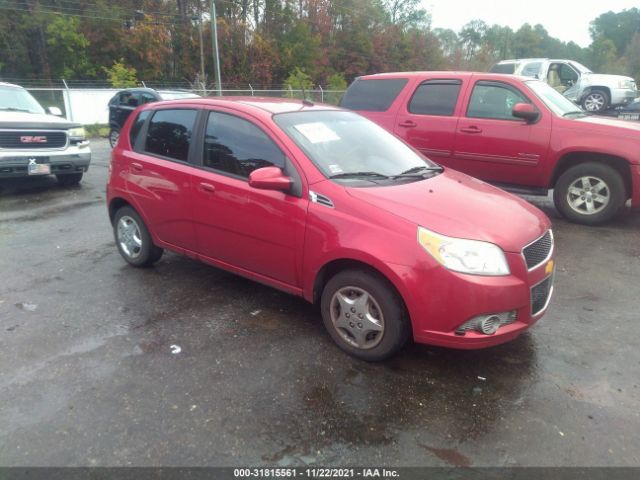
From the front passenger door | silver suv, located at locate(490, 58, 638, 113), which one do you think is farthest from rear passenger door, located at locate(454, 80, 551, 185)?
silver suv, located at locate(490, 58, 638, 113)

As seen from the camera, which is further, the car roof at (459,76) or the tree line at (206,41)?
the tree line at (206,41)

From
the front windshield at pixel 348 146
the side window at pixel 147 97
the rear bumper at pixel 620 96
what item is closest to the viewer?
the front windshield at pixel 348 146

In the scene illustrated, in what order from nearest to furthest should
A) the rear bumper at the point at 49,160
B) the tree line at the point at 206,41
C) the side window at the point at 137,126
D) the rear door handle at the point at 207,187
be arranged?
the rear door handle at the point at 207,187 < the side window at the point at 137,126 < the rear bumper at the point at 49,160 < the tree line at the point at 206,41

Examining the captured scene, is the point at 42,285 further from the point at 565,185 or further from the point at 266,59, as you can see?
the point at 266,59

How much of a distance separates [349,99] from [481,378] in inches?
217

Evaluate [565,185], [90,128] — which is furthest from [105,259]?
[90,128]

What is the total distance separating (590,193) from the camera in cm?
635

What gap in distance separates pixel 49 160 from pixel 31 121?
26.1 inches

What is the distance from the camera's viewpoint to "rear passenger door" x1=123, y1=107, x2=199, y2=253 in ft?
14.0

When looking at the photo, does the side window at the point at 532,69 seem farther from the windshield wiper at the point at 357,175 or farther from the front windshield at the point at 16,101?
the windshield wiper at the point at 357,175

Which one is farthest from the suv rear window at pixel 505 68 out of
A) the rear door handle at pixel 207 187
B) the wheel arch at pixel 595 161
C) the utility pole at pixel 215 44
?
the rear door handle at pixel 207 187

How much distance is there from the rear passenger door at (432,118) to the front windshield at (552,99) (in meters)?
0.97

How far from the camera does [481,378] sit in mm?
3207

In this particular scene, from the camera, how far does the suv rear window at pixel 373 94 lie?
736 cm
